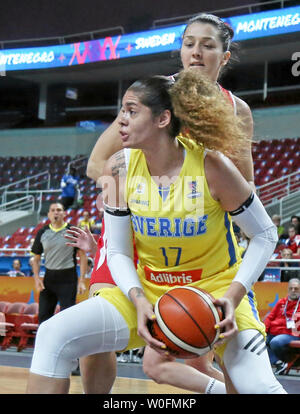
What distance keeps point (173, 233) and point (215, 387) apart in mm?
1275

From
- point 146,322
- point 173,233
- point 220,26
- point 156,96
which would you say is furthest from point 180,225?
point 220,26

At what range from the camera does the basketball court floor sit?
569 centimetres

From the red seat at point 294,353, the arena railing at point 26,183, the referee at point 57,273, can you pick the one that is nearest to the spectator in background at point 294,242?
the red seat at point 294,353

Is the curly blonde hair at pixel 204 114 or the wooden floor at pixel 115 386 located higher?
the curly blonde hair at pixel 204 114

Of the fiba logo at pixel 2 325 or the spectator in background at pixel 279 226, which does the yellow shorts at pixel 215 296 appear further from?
the spectator in background at pixel 279 226

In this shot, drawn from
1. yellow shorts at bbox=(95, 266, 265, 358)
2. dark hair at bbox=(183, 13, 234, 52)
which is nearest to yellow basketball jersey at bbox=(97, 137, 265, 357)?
yellow shorts at bbox=(95, 266, 265, 358)

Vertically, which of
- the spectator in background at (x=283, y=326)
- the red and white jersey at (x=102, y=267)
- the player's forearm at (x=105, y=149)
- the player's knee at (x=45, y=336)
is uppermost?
the player's forearm at (x=105, y=149)

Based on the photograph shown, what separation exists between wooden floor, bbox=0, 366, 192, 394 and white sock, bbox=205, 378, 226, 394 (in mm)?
2046

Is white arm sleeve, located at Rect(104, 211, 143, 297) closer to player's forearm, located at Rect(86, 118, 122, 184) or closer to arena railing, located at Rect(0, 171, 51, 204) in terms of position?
player's forearm, located at Rect(86, 118, 122, 184)

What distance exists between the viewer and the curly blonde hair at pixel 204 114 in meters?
2.66

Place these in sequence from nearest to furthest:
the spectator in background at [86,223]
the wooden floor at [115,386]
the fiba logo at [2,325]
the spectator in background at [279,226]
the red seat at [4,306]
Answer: the wooden floor at [115,386] < the fiba logo at [2,325] < the red seat at [4,306] < the spectator in background at [279,226] < the spectator in background at [86,223]

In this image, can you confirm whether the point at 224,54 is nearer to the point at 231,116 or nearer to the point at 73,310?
the point at 231,116

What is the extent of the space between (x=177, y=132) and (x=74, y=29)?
21.3 meters

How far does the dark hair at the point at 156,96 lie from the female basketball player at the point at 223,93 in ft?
1.41
